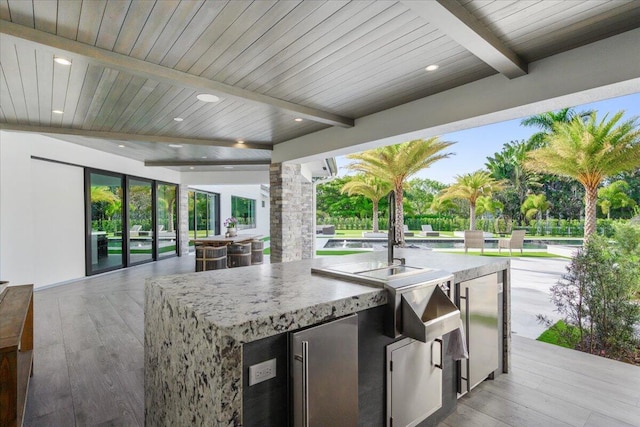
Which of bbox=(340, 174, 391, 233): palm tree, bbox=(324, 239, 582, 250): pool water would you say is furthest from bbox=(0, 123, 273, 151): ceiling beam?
bbox=(340, 174, 391, 233): palm tree

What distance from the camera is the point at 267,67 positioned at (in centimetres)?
318

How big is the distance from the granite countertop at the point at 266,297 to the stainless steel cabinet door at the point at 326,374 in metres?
0.07

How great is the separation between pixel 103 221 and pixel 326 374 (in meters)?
8.07

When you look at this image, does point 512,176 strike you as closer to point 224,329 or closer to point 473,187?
point 473,187

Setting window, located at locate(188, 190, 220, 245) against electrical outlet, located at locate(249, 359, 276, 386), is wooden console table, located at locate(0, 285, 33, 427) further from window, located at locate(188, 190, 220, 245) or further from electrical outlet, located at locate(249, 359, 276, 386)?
window, located at locate(188, 190, 220, 245)

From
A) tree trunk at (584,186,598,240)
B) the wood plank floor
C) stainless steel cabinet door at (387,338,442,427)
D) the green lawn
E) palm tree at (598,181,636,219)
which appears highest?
palm tree at (598,181,636,219)

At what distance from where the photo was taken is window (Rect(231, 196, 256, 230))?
17.1m

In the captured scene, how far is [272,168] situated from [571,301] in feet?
18.3

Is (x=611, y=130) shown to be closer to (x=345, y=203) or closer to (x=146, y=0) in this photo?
(x=146, y=0)

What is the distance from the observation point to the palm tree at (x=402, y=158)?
926 centimetres

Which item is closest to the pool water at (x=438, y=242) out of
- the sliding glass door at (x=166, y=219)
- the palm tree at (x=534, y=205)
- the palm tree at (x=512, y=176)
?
the palm tree at (x=534, y=205)

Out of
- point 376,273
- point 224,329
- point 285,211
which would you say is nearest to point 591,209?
point 285,211

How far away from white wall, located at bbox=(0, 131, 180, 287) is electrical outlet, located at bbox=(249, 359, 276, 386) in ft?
19.9

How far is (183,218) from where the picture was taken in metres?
11.1
